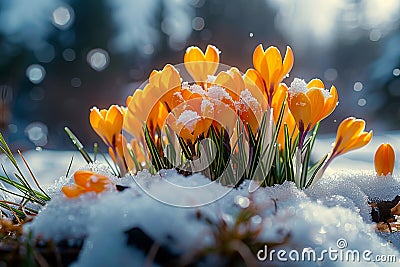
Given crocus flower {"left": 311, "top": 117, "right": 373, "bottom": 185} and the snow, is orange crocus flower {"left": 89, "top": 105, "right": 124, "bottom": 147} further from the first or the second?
crocus flower {"left": 311, "top": 117, "right": 373, "bottom": 185}

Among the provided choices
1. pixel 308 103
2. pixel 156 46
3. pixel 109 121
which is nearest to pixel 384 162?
pixel 308 103

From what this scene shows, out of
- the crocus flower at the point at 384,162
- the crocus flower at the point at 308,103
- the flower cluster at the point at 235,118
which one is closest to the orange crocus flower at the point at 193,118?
the flower cluster at the point at 235,118

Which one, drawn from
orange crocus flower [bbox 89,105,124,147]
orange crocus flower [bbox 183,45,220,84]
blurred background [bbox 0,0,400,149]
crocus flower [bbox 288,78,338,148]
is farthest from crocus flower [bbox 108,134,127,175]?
blurred background [bbox 0,0,400,149]

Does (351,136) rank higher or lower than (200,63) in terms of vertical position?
lower

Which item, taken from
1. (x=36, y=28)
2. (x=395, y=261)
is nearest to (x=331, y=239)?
(x=395, y=261)

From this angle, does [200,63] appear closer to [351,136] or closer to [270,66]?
[270,66]

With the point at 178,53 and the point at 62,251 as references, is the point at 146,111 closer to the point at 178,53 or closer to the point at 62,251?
the point at 62,251

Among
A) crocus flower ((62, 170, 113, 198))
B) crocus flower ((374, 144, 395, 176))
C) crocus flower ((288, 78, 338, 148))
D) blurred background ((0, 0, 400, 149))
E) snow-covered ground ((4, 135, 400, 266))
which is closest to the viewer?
snow-covered ground ((4, 135, 400, 266))
